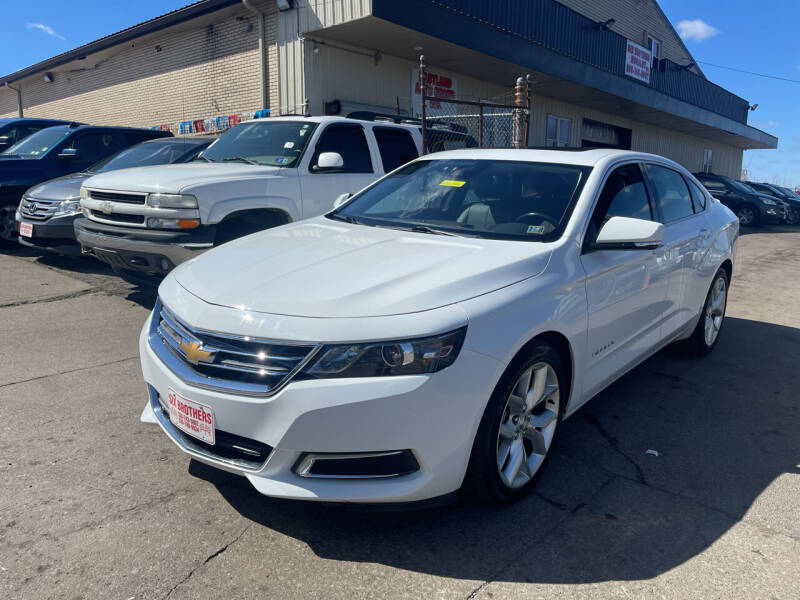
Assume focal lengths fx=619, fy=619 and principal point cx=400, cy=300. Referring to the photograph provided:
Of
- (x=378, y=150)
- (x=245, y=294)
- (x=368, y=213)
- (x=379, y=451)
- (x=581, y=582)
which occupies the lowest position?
(x=581, y=582)

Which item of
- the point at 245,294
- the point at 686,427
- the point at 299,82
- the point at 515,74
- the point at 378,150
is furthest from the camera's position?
the point at 515,74

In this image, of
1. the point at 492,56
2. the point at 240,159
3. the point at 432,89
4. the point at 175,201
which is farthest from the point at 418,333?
the point at 432,89

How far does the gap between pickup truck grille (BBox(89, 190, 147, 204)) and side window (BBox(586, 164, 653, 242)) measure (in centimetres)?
381

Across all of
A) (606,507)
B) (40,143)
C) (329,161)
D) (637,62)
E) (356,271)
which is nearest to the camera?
(356,271)

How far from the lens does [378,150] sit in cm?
688

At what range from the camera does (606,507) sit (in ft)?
9.45

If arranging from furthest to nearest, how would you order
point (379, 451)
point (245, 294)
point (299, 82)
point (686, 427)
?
point (299, 82) < point (686, 427) < point (245, 294) < point (379, 451)

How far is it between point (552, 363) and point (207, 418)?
1549 mm

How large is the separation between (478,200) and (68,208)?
17.4 ft

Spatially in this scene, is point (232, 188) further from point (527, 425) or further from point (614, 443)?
point (614, 443)

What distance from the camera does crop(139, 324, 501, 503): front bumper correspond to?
2225 mm

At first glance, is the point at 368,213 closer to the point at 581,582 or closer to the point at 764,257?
the point at 581,582

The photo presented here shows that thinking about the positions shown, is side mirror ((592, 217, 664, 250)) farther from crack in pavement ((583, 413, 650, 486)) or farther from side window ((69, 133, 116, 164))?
side window ((69, 133, 116, 164))

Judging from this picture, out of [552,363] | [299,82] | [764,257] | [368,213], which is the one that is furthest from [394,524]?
[764,257]
